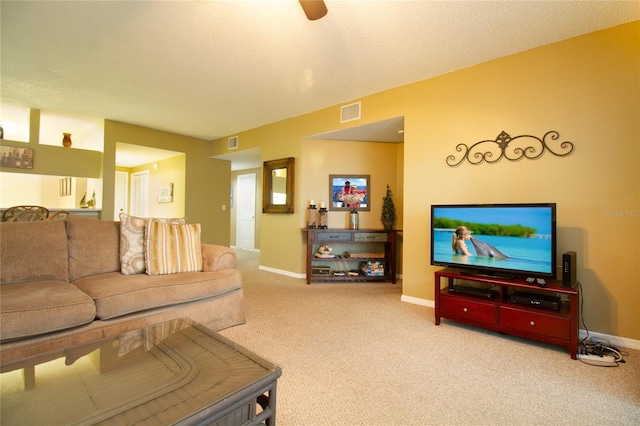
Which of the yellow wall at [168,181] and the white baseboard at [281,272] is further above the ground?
the yellow wall at [168,181]

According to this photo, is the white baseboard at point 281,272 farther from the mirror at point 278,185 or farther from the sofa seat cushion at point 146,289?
the sofa seat cushion at point 146,289

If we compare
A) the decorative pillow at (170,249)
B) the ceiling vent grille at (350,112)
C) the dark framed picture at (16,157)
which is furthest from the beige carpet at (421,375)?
Result: the dark framed picture at (16,157)

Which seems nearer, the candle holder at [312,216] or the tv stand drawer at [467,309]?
the tv stand drawer at [467,309]

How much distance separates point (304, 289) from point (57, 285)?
2505mm

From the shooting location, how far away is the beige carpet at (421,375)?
1.39 metres

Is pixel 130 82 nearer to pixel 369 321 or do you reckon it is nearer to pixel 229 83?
pixel 229 83

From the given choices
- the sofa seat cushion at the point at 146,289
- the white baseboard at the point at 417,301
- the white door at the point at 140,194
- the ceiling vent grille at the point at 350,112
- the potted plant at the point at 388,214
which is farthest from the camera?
the white door at the point at 140,194

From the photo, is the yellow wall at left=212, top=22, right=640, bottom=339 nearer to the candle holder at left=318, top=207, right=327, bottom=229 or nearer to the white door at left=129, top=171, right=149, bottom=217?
the candle holder at left=318, top=207, right=327, bottom=229

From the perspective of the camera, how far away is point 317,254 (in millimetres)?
4301

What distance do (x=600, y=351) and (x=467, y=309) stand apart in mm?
881

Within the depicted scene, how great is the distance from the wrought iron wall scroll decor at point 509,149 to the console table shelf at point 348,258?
5.30 ft

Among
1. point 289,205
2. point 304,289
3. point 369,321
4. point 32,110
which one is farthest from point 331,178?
point 32,110

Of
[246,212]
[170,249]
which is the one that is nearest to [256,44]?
[170,249]

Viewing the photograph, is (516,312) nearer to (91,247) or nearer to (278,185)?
(91,247)
